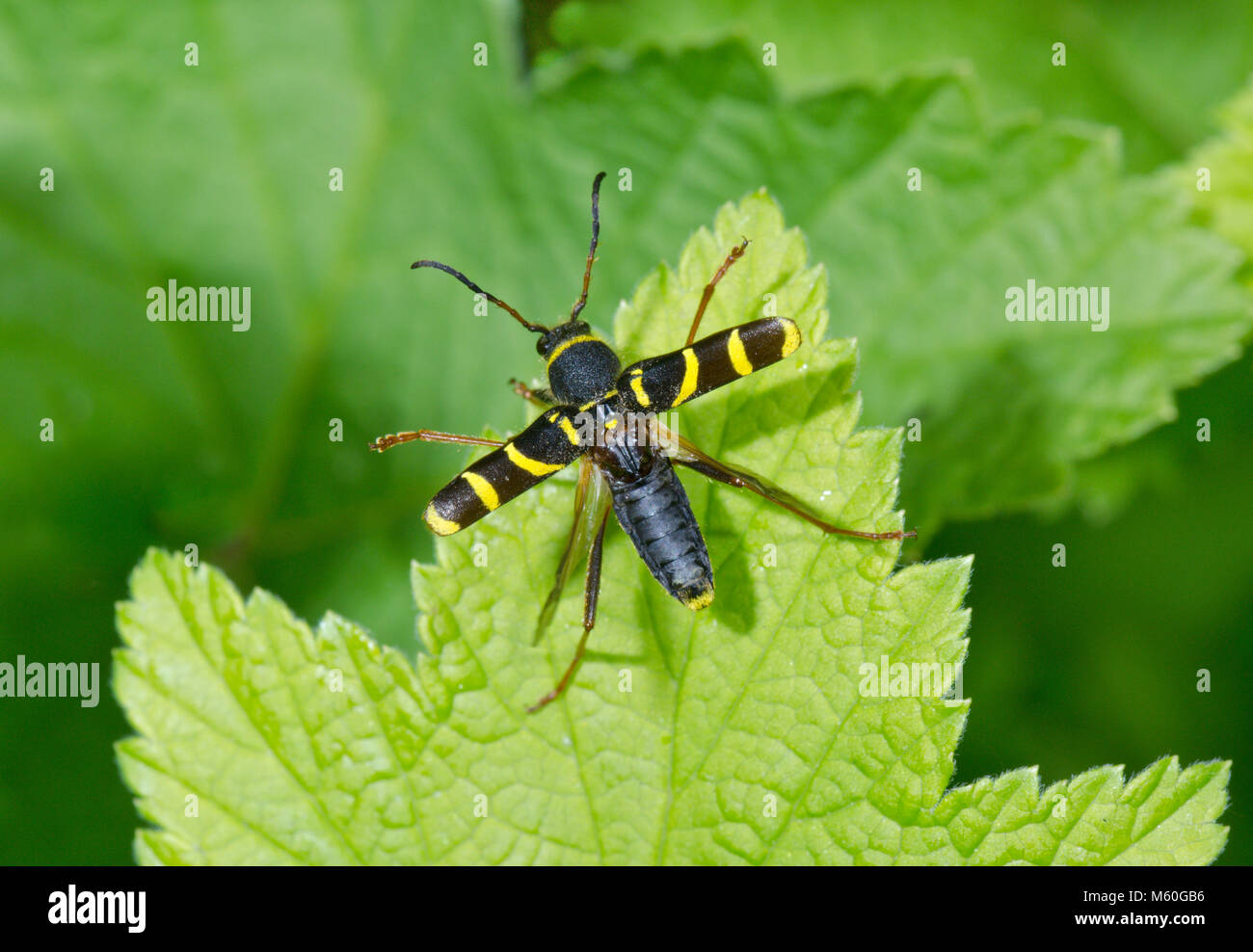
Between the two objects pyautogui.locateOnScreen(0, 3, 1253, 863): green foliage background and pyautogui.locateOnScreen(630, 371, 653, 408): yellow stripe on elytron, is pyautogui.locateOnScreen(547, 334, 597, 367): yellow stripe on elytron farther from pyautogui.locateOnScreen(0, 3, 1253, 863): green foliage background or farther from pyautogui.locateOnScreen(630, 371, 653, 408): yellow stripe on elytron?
pyautogui.locateOnScreen(0, 3, 1253, 863): green foliage background

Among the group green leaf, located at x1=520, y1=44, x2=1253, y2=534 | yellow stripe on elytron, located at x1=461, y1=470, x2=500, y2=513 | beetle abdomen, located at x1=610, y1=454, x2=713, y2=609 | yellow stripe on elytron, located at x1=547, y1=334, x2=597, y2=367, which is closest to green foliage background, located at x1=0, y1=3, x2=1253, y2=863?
green leaf, located at x1=520, y1=44, x2=1253, y2=534

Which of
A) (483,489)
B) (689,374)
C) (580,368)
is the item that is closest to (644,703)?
(483,489)

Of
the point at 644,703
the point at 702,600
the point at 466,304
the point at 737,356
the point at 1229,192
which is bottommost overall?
the point at 644,703

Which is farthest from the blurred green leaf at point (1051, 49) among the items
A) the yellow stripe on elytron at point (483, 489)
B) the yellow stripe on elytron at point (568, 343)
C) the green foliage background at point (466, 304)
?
the yellow stripe on elytron at point (483, 489)

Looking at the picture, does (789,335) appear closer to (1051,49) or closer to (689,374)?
(689,374)

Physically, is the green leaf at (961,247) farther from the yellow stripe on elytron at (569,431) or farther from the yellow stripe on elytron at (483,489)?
the yellow stripe on elytron at (483,489)
